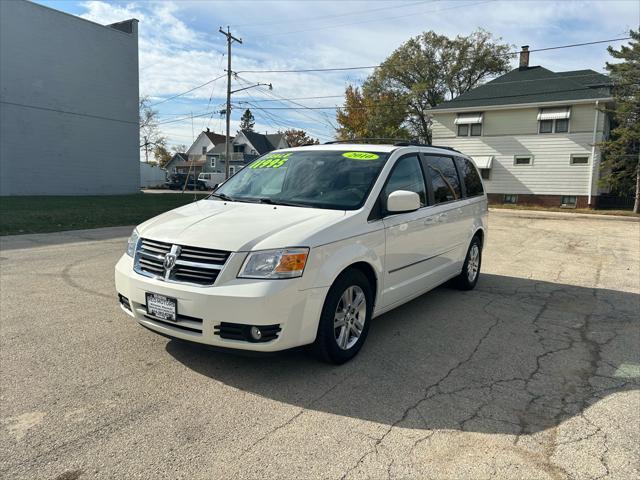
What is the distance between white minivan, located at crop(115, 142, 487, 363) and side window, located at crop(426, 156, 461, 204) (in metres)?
0.04

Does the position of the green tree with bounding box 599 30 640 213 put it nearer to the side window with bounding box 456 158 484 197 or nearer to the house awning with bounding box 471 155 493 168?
the house awning with bounding box 471 155 493 168

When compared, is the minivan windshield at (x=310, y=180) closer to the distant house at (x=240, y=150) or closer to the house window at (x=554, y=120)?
the house window at (x=554, y=120)

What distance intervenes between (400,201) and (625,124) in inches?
1019

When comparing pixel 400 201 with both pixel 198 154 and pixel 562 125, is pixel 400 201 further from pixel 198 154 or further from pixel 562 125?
pixel 198 154

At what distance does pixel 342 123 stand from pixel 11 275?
139 feet

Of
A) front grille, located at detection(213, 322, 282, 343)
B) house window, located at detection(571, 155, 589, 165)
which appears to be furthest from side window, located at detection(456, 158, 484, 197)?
house window, located at detection(571, 155, 589, 165)

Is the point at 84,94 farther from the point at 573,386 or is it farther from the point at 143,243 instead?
the point at 573,386

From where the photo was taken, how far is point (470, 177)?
22.2 feet

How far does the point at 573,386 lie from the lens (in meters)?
3.75

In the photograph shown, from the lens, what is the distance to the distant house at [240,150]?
67250mm

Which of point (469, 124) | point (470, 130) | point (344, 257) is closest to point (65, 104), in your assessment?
point (469, 124)

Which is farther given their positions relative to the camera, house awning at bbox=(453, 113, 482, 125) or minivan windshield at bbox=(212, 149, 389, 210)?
house awning at bbox=(453, 113, 482, 125)

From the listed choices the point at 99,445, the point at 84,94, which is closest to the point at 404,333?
the point at 99,445

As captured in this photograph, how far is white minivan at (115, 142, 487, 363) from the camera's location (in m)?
3.34
